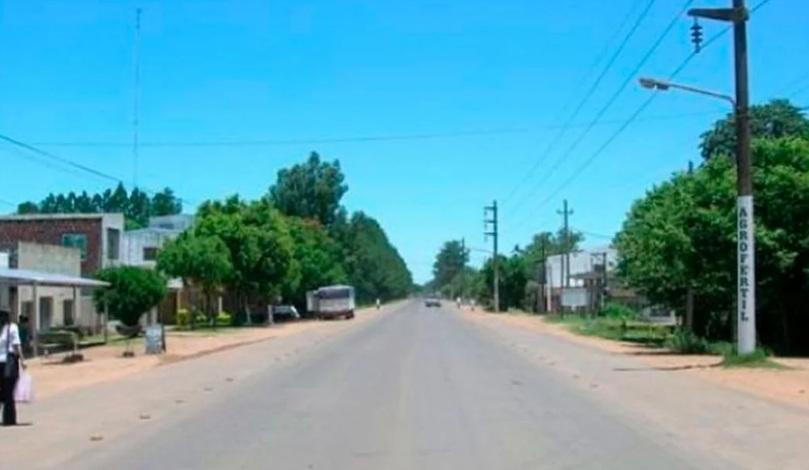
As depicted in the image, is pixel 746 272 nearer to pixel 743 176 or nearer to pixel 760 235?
pixel 743 176

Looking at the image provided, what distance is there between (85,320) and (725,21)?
142 feet

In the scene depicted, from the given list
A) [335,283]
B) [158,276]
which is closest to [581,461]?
[158,276]

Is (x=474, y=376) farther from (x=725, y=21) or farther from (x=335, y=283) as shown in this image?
(x=335, y=283)

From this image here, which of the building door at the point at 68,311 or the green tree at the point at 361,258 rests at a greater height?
the green tree at the point at 361,258

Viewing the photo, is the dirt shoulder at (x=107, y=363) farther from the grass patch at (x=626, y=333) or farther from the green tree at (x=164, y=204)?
the green tree at (x=164, y=204)

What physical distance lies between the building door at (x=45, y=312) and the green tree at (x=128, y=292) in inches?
103

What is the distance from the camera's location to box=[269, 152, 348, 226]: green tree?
14000cm

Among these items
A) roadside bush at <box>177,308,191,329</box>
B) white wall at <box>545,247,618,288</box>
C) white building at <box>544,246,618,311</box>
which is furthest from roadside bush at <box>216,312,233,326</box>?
white wall at <box>545,247,618,288</box>

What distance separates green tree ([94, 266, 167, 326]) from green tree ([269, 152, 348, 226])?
275 ft

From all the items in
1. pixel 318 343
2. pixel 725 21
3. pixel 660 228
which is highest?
pixel 725 21

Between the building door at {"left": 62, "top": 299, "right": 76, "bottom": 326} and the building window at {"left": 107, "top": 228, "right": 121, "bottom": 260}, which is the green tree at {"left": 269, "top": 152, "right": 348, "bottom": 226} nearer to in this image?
the building window at {"left": 107, "top": 228, "right": 121, "bottom": 260}

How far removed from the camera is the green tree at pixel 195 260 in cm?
6359

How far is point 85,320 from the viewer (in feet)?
208

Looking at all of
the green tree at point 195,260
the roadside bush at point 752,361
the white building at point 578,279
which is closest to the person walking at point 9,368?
the roadside bush at point 752,361
